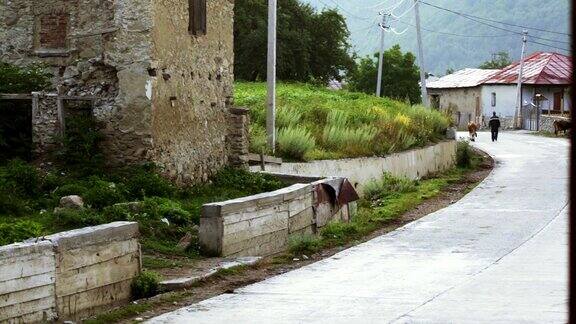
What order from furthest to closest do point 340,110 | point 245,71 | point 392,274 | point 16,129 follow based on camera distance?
1. point 245,71
2. point 340,110
3. point 16,129
4. point 392,274

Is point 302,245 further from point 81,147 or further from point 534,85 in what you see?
point 534,85

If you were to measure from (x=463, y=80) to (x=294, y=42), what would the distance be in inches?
2070

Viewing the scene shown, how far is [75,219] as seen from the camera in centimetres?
1385

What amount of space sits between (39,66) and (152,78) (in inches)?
81.2

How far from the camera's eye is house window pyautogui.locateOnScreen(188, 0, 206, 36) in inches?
766

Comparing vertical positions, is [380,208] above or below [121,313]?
below

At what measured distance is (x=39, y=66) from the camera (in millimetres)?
18094

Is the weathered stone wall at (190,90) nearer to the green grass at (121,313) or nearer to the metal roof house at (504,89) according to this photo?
the green grass at (121,313)

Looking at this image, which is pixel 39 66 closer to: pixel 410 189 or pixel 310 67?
pixel 410 189

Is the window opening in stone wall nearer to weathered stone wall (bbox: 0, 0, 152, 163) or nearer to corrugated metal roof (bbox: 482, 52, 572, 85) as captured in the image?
weathered stone wall (bbox: 0, 0, 152, 163)

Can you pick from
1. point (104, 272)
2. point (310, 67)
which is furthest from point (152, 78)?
point (310, 67)

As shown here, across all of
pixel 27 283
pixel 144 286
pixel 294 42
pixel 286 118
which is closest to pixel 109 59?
pixel 144 286

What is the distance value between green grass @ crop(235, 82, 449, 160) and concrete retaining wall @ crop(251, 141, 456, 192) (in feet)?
1.06

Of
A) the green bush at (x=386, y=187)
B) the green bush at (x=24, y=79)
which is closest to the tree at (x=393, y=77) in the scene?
the green bush at (x=386, y=187)
